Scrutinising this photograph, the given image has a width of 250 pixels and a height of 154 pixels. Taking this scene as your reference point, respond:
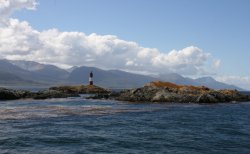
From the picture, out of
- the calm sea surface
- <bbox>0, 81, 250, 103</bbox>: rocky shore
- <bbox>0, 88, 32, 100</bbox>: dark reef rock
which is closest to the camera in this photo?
the calm sea surface

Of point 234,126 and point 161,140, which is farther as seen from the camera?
point 234,126

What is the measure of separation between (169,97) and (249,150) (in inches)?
2168

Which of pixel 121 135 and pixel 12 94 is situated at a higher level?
pixel 12 94

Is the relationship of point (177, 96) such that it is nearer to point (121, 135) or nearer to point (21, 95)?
point (21, 95)

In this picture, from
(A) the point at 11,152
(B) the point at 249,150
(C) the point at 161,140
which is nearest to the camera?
(A) the point at 11,152

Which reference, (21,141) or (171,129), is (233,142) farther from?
(21,141)

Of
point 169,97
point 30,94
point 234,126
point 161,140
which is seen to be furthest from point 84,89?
point 161,140

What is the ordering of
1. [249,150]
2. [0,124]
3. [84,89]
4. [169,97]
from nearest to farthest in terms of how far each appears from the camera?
[249,150] → [0,124] → [169,97] → [84,89]

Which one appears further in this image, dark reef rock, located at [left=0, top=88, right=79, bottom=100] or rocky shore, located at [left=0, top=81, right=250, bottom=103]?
dark reef rock, located at [left=0, top=88, right=79, bottom=100]

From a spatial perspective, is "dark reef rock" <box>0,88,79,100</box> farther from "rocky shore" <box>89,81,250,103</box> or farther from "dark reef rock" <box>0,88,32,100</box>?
"rocky shore" <box>89,81,250,103</box>

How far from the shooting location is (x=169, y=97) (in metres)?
86.4

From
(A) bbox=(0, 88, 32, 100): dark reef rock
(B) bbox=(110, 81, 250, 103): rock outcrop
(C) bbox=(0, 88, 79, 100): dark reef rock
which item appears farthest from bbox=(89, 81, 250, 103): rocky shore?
(A) bbox=(0, 88, 32, 100): dark reef rock

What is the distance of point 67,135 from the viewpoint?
35.4 meters

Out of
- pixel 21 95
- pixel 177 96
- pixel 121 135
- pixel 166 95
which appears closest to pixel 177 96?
pixel 177 96
